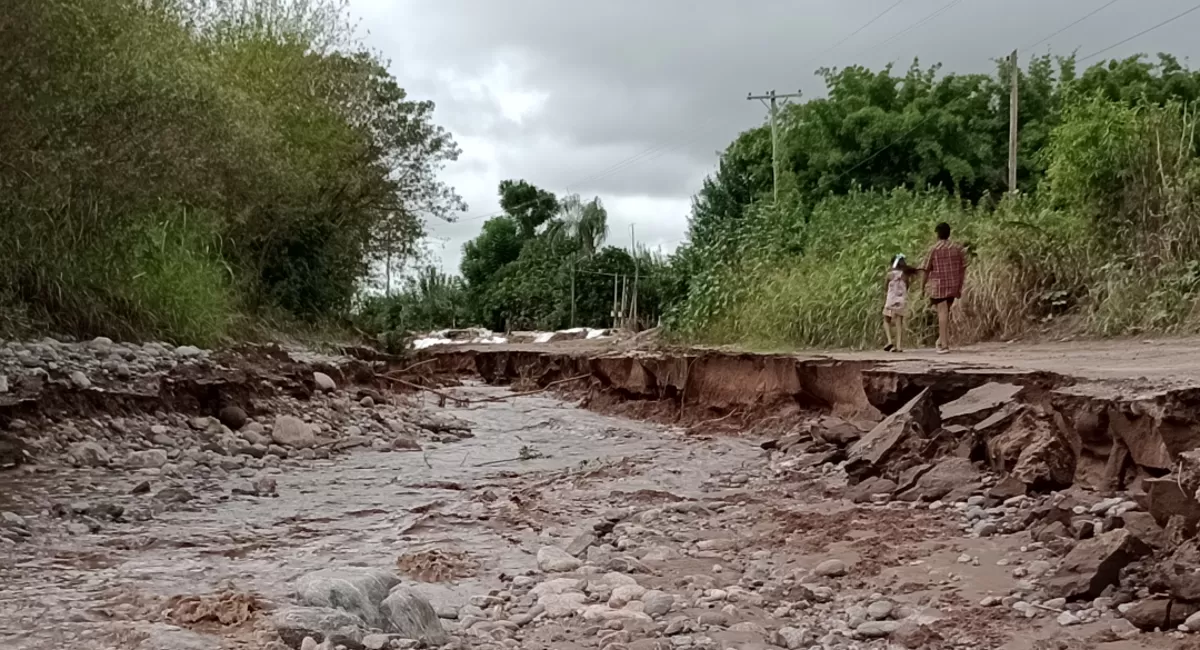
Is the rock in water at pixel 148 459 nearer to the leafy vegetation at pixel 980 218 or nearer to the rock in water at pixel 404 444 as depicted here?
the rock in water at pixel 404 444

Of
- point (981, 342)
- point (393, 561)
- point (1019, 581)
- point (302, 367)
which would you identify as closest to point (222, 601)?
point (393, 561)

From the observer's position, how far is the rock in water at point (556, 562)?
5.47 metres

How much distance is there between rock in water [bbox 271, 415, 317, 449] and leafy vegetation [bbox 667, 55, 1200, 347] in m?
8.28

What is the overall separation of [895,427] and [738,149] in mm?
28635

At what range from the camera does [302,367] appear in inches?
530

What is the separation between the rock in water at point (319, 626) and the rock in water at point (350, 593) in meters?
0.08

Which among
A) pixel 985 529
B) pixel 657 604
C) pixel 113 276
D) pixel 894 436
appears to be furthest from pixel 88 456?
pixel 985 529

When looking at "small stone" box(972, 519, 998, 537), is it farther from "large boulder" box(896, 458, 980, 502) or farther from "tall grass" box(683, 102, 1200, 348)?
"tall grass" box(683, 102, 1200, 348)

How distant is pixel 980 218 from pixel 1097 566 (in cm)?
1282

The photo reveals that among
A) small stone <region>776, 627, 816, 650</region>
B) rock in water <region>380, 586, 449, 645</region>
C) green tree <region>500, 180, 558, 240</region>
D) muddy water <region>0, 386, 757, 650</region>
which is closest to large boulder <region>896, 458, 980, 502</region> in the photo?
muddy water <region>0, 386, 757, 650</region>

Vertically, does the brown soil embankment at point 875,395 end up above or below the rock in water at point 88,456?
above

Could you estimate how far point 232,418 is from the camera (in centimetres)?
1045

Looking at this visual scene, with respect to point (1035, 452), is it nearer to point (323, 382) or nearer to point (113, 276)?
point (323, 382)

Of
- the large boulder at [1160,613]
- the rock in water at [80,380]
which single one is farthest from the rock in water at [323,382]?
the large boulder at [1160,613]
